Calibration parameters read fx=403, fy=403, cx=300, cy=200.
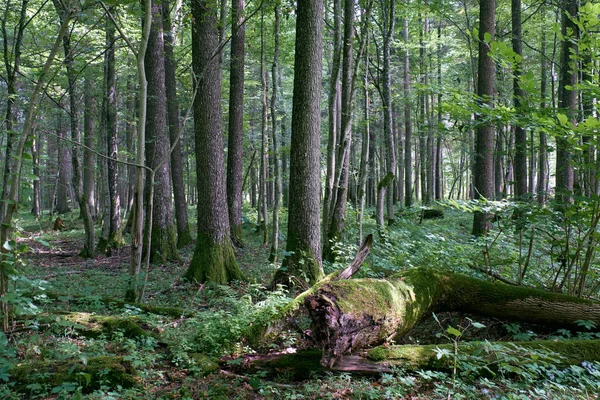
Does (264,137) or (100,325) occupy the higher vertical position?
(264,137)

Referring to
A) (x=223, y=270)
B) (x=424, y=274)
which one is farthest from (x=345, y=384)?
(x=223, y=270)

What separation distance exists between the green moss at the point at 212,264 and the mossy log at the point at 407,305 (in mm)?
4302

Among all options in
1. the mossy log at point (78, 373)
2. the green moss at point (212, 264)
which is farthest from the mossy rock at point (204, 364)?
the green moss at point (212, 264)

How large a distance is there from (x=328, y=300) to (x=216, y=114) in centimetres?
602

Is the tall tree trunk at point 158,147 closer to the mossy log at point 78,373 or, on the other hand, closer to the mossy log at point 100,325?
the mossy log at point 100,325

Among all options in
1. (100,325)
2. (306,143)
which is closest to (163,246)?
(306,143)

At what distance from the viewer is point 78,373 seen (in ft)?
11.7

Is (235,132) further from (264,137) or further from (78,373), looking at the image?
(78,373)

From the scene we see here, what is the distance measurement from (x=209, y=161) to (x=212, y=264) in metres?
2.22

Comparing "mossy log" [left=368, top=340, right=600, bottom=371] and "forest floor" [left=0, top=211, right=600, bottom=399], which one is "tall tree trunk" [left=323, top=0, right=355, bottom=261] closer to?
"forest floor" [left=0, top=211, right=600, bottom=399]

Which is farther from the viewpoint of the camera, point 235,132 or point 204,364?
point 235,132

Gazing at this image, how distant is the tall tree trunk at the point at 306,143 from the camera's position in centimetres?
684

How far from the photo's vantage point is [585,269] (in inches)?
206

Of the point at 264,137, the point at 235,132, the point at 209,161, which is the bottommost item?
the point at 209,161
